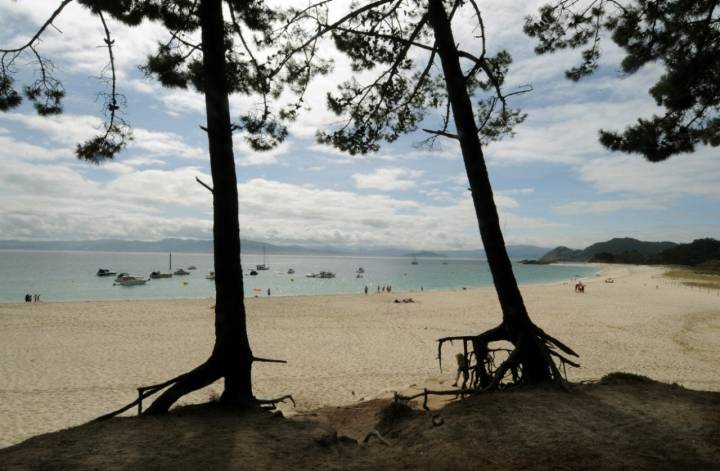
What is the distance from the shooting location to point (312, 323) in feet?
78.6

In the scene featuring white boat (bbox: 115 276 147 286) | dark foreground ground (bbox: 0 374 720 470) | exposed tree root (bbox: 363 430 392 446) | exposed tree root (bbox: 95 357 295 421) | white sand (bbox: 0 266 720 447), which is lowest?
white sand (bbox: 0 266 720 447)

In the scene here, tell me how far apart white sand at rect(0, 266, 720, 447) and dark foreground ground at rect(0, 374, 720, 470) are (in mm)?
4582

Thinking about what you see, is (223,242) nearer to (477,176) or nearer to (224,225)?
(224,225)

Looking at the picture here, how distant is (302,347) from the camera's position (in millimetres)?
17234

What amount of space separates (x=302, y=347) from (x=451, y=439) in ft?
43.9

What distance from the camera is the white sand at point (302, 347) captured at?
1091 cm

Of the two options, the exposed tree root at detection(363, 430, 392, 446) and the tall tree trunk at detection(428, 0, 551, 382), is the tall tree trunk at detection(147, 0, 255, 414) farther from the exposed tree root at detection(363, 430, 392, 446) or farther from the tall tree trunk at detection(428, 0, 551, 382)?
the tall tree trunk at detection(428, 0, 551, 382)

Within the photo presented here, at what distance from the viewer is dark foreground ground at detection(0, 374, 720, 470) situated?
12.5ft

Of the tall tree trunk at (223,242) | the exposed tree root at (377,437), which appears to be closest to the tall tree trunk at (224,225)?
the tall tree trunk at (223,242)

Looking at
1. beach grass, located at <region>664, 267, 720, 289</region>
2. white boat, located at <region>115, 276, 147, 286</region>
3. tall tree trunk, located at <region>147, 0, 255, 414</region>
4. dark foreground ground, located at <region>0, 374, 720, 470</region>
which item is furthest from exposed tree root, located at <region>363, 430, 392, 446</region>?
white boat, located at <region>115, 276, 147, 286</region>

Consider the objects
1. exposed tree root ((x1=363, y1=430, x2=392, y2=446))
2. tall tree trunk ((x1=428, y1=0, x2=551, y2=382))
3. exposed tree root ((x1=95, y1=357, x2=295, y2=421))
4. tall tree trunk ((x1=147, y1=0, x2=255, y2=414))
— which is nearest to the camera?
exposed tree root ((x1=363, y1=430, x2=392, y2=446))

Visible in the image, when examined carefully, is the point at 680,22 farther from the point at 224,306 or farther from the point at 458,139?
the point at 224,306

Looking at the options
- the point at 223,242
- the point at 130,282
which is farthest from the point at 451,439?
the point at 130,282

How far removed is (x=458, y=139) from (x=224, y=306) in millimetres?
4220
